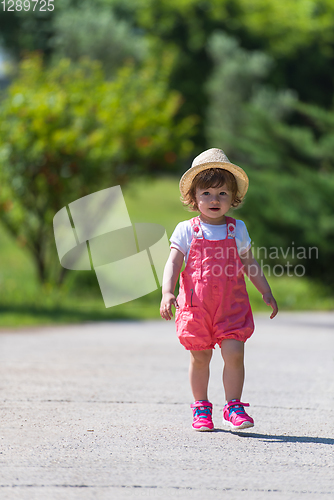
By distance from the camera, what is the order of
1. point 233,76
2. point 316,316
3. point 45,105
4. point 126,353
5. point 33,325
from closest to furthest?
point 126,353 → point 33,325 → point 316,316 → point 45,105 → point 233,76

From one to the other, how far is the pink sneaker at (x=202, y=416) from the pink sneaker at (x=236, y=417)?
0.33 feet

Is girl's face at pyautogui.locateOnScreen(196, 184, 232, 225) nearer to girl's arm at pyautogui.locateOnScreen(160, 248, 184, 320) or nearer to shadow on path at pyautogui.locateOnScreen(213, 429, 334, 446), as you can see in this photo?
girl's arm at pyautogui.locateOnScreen(160, 248, 184, 320)

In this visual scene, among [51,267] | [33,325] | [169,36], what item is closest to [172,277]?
[33,325]

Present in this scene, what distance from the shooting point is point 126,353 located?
595 centimetres

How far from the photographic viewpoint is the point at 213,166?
144 inches

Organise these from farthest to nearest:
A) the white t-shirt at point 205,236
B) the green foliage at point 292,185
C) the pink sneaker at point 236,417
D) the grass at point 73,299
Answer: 1. the green foliage at point 292,185
2. the grass at point 73,299
3. the white t-shirt at point 205,236
4. the pink sneaker at point 236,417

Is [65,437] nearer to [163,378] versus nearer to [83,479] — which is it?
[83,479]

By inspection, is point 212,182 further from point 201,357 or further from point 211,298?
point 201,357

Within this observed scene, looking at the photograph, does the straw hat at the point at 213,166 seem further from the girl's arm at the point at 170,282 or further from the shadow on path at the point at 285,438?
the shadow on path at the point at 285,438

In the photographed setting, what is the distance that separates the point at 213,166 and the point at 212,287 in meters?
0.69

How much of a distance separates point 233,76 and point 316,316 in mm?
16479

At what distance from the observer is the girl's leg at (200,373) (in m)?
3.56

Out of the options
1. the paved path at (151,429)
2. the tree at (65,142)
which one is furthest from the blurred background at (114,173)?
the paved path at (151,429)

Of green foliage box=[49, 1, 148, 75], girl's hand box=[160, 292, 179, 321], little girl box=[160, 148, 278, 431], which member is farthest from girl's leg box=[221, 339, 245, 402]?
green foliage box=[49, 1, 148, 75]
